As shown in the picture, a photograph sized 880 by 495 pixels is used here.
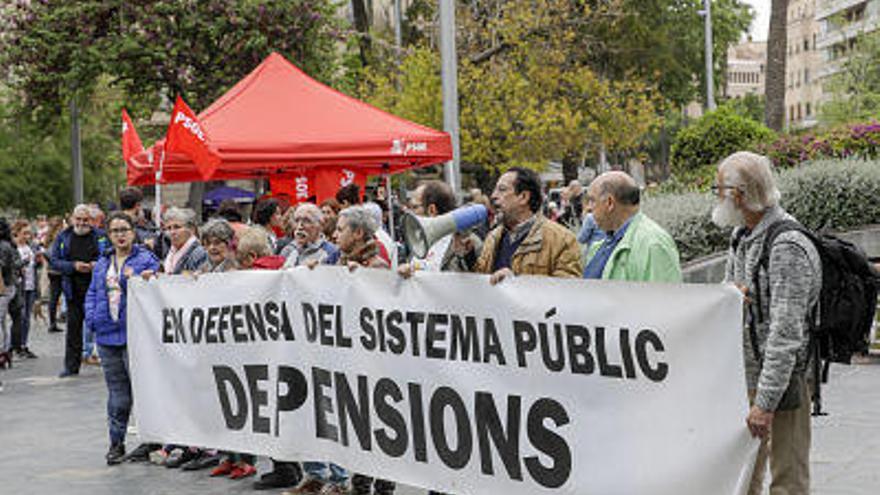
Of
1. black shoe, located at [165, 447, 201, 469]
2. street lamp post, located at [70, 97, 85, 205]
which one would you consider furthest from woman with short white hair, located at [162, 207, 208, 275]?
street lamp post, located at [70, 97, 85, 205]

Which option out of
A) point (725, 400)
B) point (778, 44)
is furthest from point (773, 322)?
point (778, 44)

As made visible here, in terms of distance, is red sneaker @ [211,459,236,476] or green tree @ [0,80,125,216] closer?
red sneaker @ [211,459,236,476]

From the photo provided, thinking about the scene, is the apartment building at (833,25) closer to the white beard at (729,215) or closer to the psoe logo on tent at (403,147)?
the psoe logo on tent at (403,147)

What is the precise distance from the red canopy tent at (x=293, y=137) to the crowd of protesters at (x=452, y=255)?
51.5 inches

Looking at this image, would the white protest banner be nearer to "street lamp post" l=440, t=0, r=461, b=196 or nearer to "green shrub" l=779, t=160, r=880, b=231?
"street lamp post" l=440, t=0, r=461, b=196

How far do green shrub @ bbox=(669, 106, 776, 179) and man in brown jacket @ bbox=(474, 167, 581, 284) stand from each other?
47.6ft

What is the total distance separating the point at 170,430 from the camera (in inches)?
349

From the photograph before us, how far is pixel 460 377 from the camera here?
6363 mm

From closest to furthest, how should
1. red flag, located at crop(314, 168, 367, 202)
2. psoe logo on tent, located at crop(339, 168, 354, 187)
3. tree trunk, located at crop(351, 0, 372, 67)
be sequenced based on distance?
red flag, located at crop(314, 168, 367, 202) < psoe logo on tent, located at crop(339, 168, 354, 187) < tree trunk, located at crop(351, 0, 372, 67)

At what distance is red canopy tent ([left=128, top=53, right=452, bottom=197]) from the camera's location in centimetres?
1357

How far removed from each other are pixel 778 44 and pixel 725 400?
19.4 metres

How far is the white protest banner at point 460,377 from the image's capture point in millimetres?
5293

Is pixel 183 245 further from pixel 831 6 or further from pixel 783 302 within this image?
pixel 831 6

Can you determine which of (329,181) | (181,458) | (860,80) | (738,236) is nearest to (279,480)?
(181,458)
